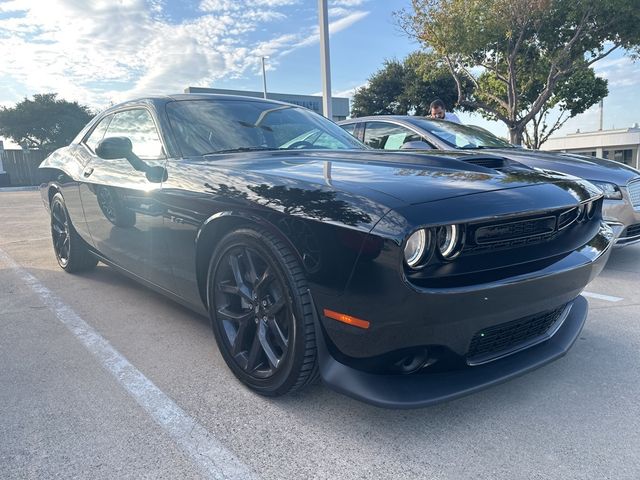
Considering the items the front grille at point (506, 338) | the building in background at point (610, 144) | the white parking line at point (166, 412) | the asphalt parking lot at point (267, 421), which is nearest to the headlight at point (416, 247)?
the front grille at point (506, 338)

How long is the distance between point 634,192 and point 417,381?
3.80 meters

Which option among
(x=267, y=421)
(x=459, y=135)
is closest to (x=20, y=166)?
(x=459, y=135)

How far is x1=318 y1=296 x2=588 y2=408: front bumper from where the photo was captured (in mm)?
1719

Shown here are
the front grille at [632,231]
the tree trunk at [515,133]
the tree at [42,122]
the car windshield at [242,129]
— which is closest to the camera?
the car windshield at [242,129]

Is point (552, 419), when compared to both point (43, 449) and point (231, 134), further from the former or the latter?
point (231, 134)

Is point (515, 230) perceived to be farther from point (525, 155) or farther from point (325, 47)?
point (325, 47)

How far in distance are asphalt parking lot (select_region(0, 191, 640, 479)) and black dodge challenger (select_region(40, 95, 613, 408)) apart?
0.24 m

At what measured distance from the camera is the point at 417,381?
70.9 inches

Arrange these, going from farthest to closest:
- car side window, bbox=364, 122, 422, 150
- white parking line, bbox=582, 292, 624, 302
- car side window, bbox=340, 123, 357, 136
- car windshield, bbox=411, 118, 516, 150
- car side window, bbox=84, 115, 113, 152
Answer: car side window, bbox=340, 123, 357, 136
car side window, bbox=364, 122, 422, 150
car windshield, bbox=411, 118, 516, 150
car side window, bbox=84, 115, 113, 152
white parking line, bbox=582, 292, 624, 302

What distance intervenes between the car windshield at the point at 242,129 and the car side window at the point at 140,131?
16 centimetres

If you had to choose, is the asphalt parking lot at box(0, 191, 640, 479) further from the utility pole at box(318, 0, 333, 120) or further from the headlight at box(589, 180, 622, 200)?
the utility pole at box(318, 0, 333, 120)


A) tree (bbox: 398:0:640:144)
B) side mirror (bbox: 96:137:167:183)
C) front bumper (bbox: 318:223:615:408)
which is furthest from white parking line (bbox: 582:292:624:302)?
tree (bbox: 398:0:640:144)

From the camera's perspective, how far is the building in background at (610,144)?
112 feet

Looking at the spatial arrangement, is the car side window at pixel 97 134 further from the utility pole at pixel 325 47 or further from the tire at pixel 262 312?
the utility pole at pixel 325 47
